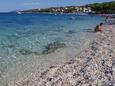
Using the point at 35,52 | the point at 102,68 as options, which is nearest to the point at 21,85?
the point at 102,68

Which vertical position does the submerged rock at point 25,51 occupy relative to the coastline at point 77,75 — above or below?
below

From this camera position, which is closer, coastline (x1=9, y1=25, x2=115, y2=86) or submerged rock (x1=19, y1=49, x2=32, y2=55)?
coastline (x1=9, y1=25, x2=115, y2=86)

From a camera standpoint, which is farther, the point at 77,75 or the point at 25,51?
the point at 25,51

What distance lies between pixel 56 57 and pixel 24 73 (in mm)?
4310

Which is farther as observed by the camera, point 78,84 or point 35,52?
point 35,52

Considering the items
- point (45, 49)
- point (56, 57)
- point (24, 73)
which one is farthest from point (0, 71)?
point (45, 49)

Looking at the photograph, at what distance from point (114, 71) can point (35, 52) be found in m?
8.04

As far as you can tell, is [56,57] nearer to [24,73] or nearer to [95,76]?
[24,73]

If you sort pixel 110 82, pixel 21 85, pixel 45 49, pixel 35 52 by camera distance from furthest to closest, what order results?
pixel 45 49 → pixel 35 52 → pixel 21 85 → pixel 110 82

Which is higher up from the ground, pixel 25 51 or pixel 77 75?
pixel 77 75

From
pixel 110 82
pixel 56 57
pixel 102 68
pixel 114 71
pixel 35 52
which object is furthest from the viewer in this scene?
pixel 35 52

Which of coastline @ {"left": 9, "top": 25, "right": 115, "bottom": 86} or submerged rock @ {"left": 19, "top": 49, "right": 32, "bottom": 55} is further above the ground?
coastline @ {"left": 9, "top": 25, "right": 115, "bottom": 86}

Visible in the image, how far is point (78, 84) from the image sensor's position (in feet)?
34.4

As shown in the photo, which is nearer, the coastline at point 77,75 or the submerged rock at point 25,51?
the coastline at point 77,75
